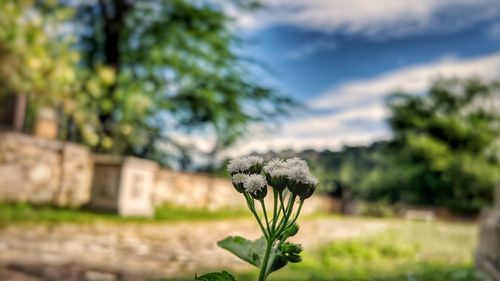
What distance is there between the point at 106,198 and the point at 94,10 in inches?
261

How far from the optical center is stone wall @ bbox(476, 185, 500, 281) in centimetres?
453

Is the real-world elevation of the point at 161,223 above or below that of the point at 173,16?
below

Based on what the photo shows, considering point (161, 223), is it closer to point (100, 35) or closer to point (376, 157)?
point (100, 35)

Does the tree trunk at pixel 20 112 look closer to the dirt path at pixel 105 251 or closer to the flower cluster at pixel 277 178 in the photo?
the dirt path at pixel 105 251

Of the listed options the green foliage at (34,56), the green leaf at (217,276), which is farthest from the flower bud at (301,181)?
the green foliage at (34,56)

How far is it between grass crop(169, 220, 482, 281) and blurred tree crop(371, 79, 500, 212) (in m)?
17.7

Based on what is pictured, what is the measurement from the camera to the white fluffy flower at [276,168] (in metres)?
1.00

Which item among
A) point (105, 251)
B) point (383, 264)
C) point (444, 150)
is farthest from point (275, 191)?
point (444, 150)

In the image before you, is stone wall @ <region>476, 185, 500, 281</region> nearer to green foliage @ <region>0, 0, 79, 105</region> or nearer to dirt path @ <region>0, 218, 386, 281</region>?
dirt path @ <region>0, 218, 386, 281</region>

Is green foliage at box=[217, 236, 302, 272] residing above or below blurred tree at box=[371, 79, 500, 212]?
below

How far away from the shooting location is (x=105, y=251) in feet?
16.2

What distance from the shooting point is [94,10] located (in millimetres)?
13906

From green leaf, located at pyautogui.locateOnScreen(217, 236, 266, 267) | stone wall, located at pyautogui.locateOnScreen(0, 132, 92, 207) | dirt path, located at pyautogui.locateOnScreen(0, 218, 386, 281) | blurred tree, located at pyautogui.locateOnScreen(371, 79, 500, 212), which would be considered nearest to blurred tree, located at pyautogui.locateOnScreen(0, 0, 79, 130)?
stone wall, located at pyautogui.locateOnScreen(0, 132, 92, 207)

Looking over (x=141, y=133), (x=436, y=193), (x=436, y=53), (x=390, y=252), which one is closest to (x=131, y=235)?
(x=390, y=252)
